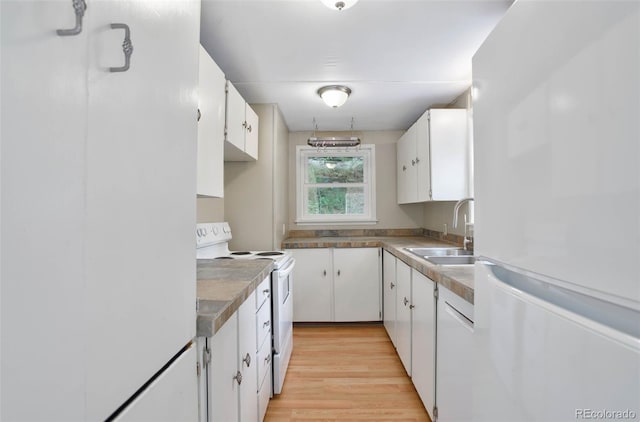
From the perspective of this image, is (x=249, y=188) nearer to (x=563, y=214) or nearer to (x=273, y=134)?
(x=273, y=134)

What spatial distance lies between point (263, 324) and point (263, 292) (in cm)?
18

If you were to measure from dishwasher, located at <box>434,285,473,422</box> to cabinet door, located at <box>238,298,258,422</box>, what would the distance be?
2.85 ft

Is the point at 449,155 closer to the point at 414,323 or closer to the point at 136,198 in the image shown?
the point at 414,323

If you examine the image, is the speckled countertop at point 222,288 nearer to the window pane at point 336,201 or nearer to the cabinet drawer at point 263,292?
the cabinet drawer at point 263,292

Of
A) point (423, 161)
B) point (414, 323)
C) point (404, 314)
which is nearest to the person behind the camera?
point (414, 323)

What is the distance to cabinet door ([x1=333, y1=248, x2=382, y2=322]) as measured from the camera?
122 inches

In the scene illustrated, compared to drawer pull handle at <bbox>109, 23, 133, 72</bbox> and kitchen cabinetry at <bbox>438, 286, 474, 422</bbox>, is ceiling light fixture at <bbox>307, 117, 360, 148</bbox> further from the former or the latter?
drawer pull handle at <bbox>109, 23, 133, 72</bbox>

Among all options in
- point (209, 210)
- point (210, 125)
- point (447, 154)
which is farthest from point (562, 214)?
point (209, 210)

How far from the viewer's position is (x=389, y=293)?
2738 millimetres

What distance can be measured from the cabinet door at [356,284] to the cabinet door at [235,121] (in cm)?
147

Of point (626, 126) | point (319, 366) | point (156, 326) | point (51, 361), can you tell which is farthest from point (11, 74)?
point (319, 366)

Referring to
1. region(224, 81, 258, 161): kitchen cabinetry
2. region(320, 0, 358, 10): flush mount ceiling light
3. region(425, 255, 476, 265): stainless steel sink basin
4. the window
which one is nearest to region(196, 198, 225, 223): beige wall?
region(224, 81, 258, 161): kitchen cabinetry

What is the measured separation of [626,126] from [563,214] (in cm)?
17

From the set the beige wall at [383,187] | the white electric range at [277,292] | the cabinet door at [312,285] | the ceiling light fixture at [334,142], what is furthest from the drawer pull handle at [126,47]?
the beige wall at [383,187]
